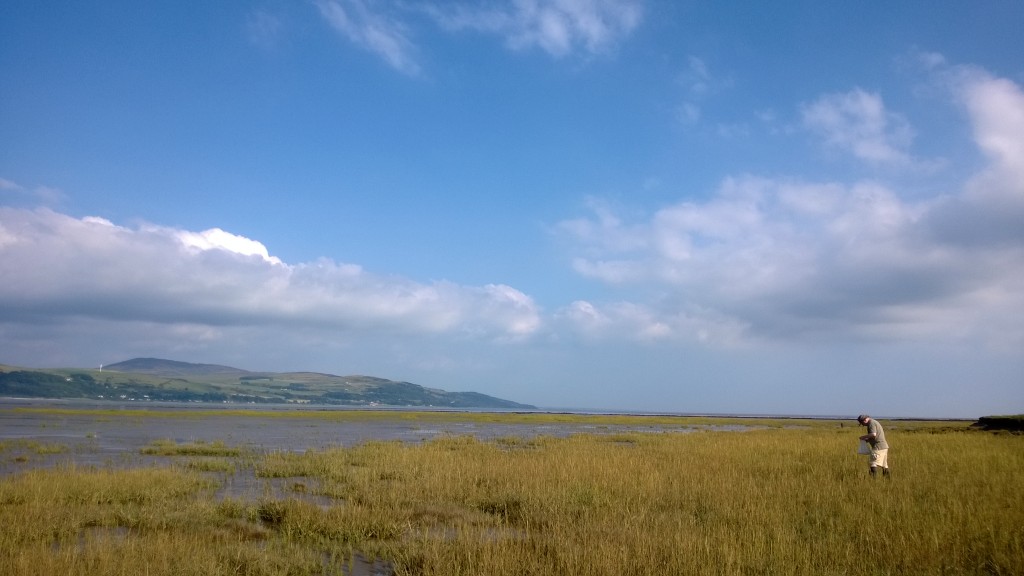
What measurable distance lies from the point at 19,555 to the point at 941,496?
17616 mm

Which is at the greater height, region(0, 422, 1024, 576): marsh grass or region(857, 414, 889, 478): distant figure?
region(857, 414, 889, 478): distant figure

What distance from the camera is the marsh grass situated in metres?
8.34

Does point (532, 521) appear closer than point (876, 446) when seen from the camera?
Yes

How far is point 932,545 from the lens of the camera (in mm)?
9062

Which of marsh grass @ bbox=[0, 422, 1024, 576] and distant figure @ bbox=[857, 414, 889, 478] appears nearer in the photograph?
marsh grass @ bbox=[0, 422, 1024, 576]

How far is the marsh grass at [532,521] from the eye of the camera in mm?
8344

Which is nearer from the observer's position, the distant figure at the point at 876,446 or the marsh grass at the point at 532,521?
the marsh grass at the point at 532,521

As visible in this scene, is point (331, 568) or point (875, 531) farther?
point (875, 531)

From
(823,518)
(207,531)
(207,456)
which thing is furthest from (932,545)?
(207,456)

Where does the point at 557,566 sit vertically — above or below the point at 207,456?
above

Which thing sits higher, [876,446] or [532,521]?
[876,446]

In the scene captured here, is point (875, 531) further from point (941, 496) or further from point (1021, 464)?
point (1021, 464)

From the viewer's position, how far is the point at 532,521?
12.0m

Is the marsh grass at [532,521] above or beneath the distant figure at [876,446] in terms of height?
beneath
